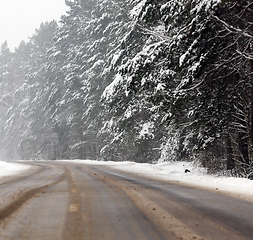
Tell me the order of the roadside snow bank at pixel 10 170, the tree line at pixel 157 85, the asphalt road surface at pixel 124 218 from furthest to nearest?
the roadside snow bank at pixel 10 170, the tree line at pixel 157 85, the asphalt road surface at pixel 124 218

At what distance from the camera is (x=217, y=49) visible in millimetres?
9711

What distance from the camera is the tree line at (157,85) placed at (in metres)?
9.84

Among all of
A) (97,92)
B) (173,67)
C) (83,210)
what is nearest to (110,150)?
(97,92)

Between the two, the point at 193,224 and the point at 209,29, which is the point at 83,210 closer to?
the point at 193,224

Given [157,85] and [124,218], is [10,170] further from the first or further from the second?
[124,218]

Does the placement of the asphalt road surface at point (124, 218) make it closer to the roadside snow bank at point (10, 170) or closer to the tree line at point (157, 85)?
the tree line at point (157, 85)

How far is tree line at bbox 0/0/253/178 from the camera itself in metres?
9.84

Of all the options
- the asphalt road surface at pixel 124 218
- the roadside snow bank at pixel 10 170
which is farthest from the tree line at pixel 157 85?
the roadside snow bank at pixel 10 170

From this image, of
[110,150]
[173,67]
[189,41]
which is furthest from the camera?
[110,150]

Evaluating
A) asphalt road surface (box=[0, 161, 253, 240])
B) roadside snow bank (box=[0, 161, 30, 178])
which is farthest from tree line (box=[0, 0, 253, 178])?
roadside snow bank (box=[0, 161, 30, 178])

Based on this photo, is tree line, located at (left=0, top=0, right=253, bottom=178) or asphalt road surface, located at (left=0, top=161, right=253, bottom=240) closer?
asphalt road surface, located at (left=0, top=161, right=253, bottom=240)

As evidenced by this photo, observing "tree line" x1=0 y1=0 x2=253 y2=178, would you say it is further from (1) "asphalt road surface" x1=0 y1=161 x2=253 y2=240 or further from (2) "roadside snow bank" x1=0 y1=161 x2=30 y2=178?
(2) "roadside snow bank" x1=0 y1=161 x2=30 y2=178

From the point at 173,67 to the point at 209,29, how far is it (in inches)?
110

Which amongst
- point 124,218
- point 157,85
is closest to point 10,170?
point 157,85
